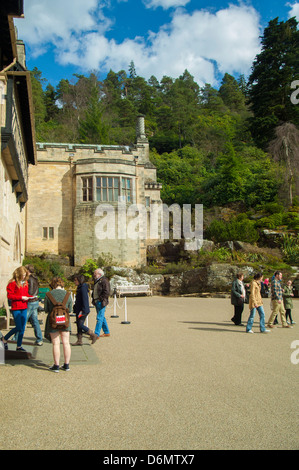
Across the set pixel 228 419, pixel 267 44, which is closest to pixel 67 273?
pixel 228 419

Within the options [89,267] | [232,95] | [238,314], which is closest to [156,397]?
[238,314]

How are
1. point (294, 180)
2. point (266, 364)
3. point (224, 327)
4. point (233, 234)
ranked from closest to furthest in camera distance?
point (266, 364) → point (224, 327) → point (233, 234) → point (294, 180)

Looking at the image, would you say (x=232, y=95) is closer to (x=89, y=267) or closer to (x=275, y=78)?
(x=275, y=78)

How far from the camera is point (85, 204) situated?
97.6ft

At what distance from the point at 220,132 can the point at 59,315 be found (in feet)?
192

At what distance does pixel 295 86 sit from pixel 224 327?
38479mm

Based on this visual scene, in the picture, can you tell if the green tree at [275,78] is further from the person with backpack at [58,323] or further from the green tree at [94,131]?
the person with backpack at [58,323]

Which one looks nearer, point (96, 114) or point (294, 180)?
point (294, 180)

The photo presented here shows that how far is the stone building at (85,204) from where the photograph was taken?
96.2 feet

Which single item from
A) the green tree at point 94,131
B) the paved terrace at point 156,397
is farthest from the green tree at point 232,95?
the paved terrace at point 156,397

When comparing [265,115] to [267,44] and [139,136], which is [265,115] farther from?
[139,136]

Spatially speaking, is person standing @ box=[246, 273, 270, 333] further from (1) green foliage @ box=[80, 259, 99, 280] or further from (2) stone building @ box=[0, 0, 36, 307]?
(1) green foliage @ box=[80, 259, 99, 280]

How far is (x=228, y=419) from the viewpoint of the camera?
474 cm
